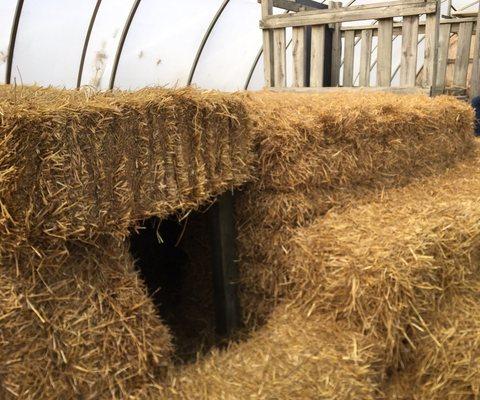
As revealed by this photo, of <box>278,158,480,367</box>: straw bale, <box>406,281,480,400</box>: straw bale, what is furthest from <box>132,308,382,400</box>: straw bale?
<box>406,281,480,400</box>: straw bale

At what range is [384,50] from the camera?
4.95 m

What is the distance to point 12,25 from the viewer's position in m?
6.63

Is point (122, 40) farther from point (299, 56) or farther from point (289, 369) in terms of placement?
point (289, 369)

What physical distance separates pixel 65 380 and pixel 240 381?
76 cm

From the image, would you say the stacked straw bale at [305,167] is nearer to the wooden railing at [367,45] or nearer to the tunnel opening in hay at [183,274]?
the tunnel opening in hay at [183,274]

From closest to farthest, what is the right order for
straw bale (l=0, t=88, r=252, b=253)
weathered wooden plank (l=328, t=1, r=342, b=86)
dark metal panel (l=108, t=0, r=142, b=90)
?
straw bale (l=0, t=88, r=252, b=253)
weathered wooden plank (l=328, t=1, r=342, b=86)
dark metal panel (l=108, t=0, r=142, b=90)

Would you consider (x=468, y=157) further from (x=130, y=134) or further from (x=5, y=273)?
(x=5, y=273)

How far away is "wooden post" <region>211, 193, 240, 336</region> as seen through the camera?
2914mm

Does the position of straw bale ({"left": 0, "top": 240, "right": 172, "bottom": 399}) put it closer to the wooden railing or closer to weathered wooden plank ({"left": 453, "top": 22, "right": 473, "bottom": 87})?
the wooden railing

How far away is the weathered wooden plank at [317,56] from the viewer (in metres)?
5.40

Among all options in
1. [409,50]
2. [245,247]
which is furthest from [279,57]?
[245,247]

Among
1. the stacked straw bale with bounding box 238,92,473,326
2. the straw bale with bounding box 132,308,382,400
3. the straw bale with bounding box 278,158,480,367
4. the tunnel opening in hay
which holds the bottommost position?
the tunnel opening in hay

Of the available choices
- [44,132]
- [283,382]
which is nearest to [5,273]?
[44,132]

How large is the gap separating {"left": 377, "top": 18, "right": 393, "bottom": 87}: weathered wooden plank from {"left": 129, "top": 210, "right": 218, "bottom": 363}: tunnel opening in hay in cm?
281
